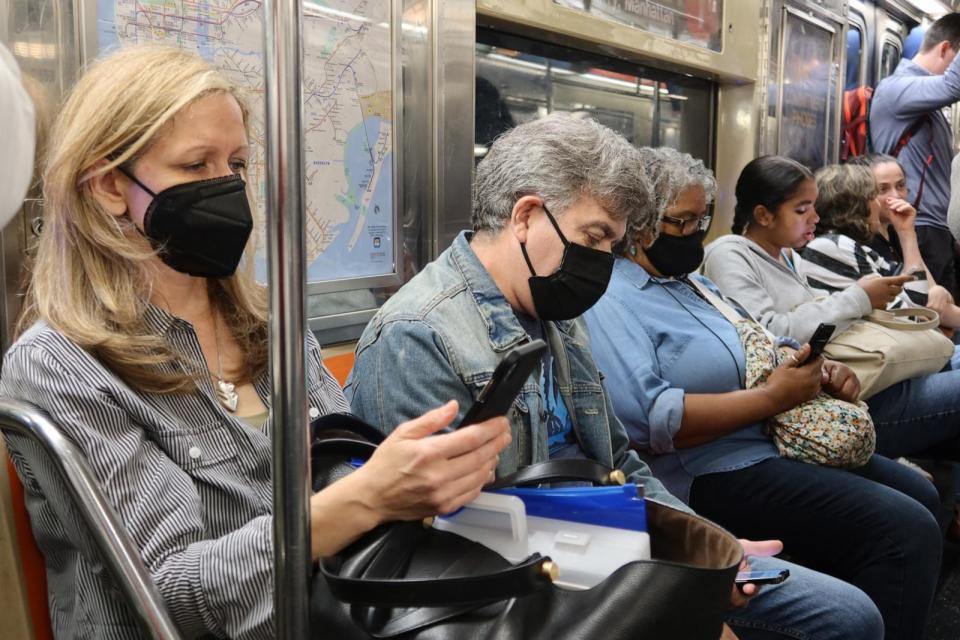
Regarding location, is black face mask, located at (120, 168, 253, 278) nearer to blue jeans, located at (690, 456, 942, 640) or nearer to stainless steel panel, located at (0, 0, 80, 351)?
stainless steel panel, located at (0, 0, 80, 351)

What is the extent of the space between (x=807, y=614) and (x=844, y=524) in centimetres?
52

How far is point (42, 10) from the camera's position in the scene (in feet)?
5.68

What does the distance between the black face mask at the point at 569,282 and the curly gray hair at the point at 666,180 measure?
2.74 ft

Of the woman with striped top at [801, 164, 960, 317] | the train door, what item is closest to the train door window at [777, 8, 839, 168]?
the train door

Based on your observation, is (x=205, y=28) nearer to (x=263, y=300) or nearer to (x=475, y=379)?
(x=263, y=300)

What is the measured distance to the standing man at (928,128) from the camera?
5.05 meters

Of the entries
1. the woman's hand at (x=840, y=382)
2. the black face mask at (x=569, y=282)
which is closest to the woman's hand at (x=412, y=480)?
the black face mask at (x=569, y=282)

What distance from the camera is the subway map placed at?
2178 mm

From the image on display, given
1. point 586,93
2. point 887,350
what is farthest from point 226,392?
point 586,93

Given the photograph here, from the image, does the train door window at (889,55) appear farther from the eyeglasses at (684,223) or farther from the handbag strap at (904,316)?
the eyeglasses at (684,223)

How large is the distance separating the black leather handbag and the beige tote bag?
6.72 feet

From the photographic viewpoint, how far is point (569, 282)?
5.79 ft

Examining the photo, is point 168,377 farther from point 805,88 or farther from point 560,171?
point 805,88

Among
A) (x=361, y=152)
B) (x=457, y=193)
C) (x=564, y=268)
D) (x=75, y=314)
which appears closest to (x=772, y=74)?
(x=457, y=193)
